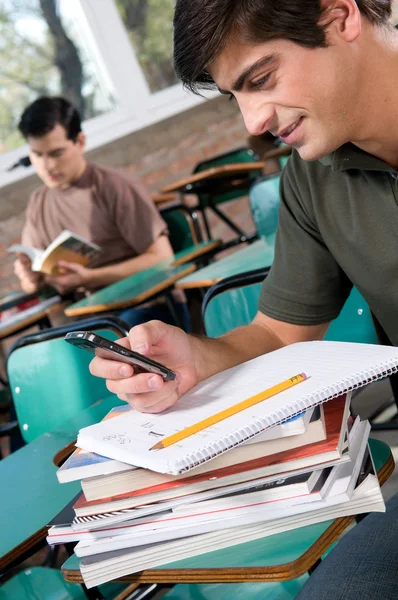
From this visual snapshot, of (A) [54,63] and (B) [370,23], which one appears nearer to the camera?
(B) [370,23]

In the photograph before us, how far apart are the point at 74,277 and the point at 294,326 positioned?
2.17 m

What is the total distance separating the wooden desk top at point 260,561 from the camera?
0.80 m

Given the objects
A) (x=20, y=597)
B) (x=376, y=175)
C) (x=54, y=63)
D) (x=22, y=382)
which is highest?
(x=54, y=63)

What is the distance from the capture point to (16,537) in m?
1.16

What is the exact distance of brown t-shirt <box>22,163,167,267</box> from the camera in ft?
11.6

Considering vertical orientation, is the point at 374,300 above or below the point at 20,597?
above

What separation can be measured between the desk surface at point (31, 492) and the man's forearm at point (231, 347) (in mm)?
339

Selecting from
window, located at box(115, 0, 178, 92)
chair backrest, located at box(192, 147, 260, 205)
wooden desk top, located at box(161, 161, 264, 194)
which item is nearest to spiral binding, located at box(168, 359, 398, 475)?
wooden desk top, located at box(161, 161, 264, 194)

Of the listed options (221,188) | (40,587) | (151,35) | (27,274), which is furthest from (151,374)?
(151,35)

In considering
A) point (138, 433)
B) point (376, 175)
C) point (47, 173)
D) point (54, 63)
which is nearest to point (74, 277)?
point (47, 173)

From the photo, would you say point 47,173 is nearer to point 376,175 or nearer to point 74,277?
point 74,277

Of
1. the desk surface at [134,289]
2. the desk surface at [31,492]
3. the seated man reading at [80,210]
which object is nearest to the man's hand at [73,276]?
the seated man reading at [80,210]

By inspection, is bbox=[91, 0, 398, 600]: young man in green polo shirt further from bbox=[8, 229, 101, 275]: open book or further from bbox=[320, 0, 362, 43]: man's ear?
bbox=[8, 229, 101, 275]: open book

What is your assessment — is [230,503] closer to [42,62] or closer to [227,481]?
[227,481]
